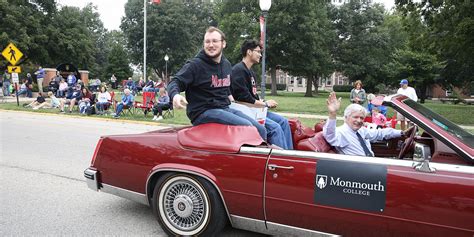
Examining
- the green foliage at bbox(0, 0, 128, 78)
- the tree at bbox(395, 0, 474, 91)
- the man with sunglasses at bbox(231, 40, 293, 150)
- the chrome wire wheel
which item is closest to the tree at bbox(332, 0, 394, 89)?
the tree at bbox(395, 0, 474, 91)

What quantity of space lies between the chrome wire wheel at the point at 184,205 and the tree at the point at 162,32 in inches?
2123

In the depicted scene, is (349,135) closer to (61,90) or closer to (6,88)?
(61,90)

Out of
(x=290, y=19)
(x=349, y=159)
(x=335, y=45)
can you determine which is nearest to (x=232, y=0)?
(x=290, y=19)

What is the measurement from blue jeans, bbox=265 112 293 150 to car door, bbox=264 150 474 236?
86 cm

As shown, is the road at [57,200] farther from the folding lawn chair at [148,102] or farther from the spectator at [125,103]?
the folding lawn chair at [148,102]

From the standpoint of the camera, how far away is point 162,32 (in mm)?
55719

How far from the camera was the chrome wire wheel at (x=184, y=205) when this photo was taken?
3.42m

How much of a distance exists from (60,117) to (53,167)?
9.62 metres

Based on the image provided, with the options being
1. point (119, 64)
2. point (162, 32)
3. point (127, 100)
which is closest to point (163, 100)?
point (127, 100)

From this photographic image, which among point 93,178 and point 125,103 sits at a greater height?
point 125,103

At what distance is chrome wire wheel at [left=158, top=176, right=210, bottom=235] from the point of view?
342cm

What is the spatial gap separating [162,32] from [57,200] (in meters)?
53.5

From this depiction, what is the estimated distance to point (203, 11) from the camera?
2707 inches

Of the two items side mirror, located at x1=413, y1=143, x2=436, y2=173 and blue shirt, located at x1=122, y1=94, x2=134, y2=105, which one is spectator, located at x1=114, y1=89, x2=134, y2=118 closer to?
blue shirt, located at x1=122, y1=94, x2=134, y2=105
